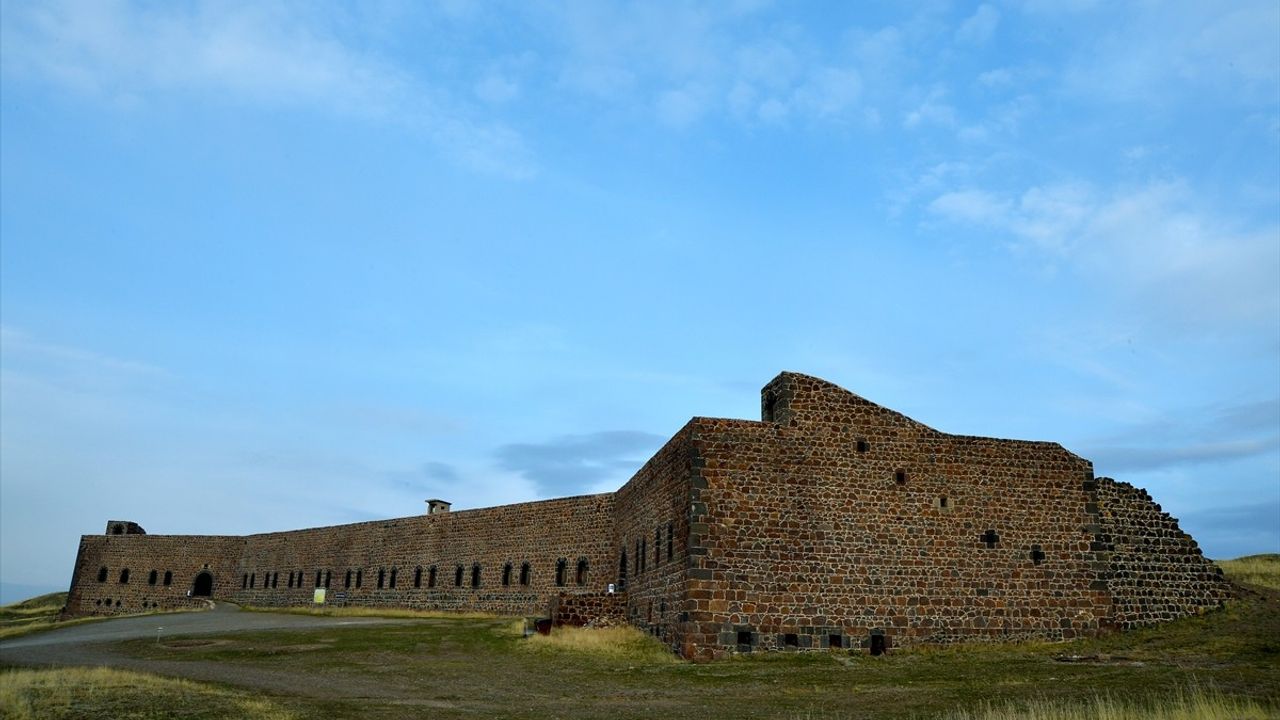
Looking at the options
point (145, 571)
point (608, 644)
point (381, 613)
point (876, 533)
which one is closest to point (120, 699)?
point (608, 644)

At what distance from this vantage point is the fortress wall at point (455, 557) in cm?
3244

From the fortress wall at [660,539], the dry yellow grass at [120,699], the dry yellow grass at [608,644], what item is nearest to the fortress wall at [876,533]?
the fortress wall at [660,539]

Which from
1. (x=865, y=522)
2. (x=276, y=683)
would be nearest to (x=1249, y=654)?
(x=865, y=522)

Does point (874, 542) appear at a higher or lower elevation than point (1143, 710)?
higher

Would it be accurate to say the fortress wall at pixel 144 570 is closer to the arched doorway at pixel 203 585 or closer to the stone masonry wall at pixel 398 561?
the stone masonry wall at pixel 398 561

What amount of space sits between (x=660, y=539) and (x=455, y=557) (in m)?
17.1

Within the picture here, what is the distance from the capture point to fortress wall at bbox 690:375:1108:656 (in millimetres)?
19500

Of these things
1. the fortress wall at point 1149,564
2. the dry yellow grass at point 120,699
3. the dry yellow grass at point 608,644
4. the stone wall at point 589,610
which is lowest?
the dry yellow grass at point 120,699

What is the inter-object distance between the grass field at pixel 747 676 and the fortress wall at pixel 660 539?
89cm

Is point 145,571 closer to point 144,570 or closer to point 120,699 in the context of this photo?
point 144,570

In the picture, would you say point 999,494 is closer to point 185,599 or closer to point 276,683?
point 276,683

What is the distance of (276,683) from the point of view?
15.0m

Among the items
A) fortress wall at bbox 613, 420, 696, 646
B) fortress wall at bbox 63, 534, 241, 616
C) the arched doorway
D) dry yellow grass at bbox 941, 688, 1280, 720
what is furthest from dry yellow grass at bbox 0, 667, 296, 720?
the arched doorway

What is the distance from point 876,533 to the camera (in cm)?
2052
